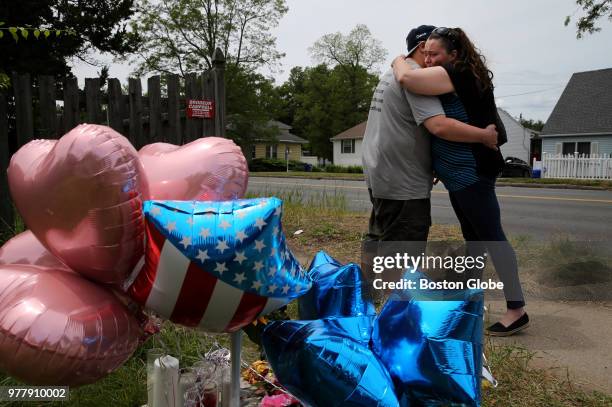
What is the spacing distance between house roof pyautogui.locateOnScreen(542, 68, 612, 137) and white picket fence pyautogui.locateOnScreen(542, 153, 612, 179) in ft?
18.4

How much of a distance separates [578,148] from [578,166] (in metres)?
6.72

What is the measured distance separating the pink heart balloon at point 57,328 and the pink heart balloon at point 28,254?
0.12m

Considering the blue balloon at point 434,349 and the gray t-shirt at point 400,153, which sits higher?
the gray t-shirt at point 400,153

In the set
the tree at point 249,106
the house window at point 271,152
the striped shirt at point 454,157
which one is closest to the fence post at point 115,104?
the striped shirt at point 454,157

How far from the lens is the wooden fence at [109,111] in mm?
4578

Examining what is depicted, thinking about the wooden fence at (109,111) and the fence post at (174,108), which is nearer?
the wooden fence at (109,111)

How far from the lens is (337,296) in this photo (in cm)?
192

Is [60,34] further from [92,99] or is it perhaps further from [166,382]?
[166,382]

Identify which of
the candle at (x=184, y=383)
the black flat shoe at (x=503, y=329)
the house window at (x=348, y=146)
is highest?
the house window at (x=348, y=146)

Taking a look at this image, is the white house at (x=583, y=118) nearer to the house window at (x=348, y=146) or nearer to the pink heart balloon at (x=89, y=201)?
the house window at (x=348, y=146)

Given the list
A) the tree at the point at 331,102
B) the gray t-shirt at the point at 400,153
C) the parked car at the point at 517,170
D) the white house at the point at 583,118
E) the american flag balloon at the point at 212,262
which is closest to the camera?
the american flag balloon at the point at 212,262

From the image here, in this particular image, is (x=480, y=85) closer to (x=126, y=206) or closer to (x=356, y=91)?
(x=126, y=206)

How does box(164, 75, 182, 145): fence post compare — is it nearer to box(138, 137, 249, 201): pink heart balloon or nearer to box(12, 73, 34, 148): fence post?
box(12, 73, 34, 148): fence post

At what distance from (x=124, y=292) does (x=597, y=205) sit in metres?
11.6
